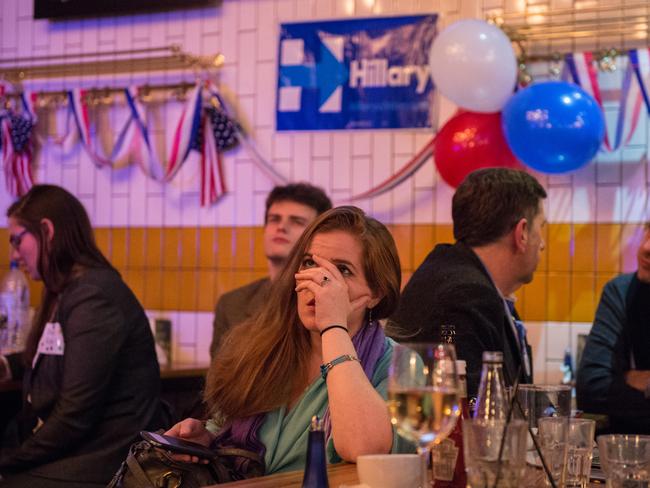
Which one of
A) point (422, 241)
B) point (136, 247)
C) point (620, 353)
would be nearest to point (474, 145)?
point (422, 241)

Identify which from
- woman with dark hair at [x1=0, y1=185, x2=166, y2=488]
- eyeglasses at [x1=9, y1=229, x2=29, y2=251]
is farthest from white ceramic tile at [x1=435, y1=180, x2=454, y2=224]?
eyeglasses at [x1=9, y1=229, x2=29, y2=251]

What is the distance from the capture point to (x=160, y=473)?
6.66ft

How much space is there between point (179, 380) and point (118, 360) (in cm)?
115

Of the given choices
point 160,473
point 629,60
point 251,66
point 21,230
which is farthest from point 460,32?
point 160,473

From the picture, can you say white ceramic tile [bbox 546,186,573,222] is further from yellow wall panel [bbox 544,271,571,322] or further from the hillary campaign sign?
the hillary campaign sign

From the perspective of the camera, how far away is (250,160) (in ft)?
17.5

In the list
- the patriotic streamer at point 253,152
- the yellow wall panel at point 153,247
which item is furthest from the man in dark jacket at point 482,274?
the yellow wall panel at point 153,247

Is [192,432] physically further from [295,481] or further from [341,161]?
[341,161]

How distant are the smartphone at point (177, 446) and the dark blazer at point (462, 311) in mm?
859

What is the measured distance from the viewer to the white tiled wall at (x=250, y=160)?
472cm

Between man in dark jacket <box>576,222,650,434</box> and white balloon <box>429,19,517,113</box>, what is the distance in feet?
2.90

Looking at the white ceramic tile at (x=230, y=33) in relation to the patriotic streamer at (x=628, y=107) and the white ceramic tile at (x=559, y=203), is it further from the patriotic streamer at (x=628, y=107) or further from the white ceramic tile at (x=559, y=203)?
the patriotic streamer at (x=628, y=107)

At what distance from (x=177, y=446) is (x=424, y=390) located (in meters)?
0.74

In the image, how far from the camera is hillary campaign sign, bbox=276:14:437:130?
498 cm
